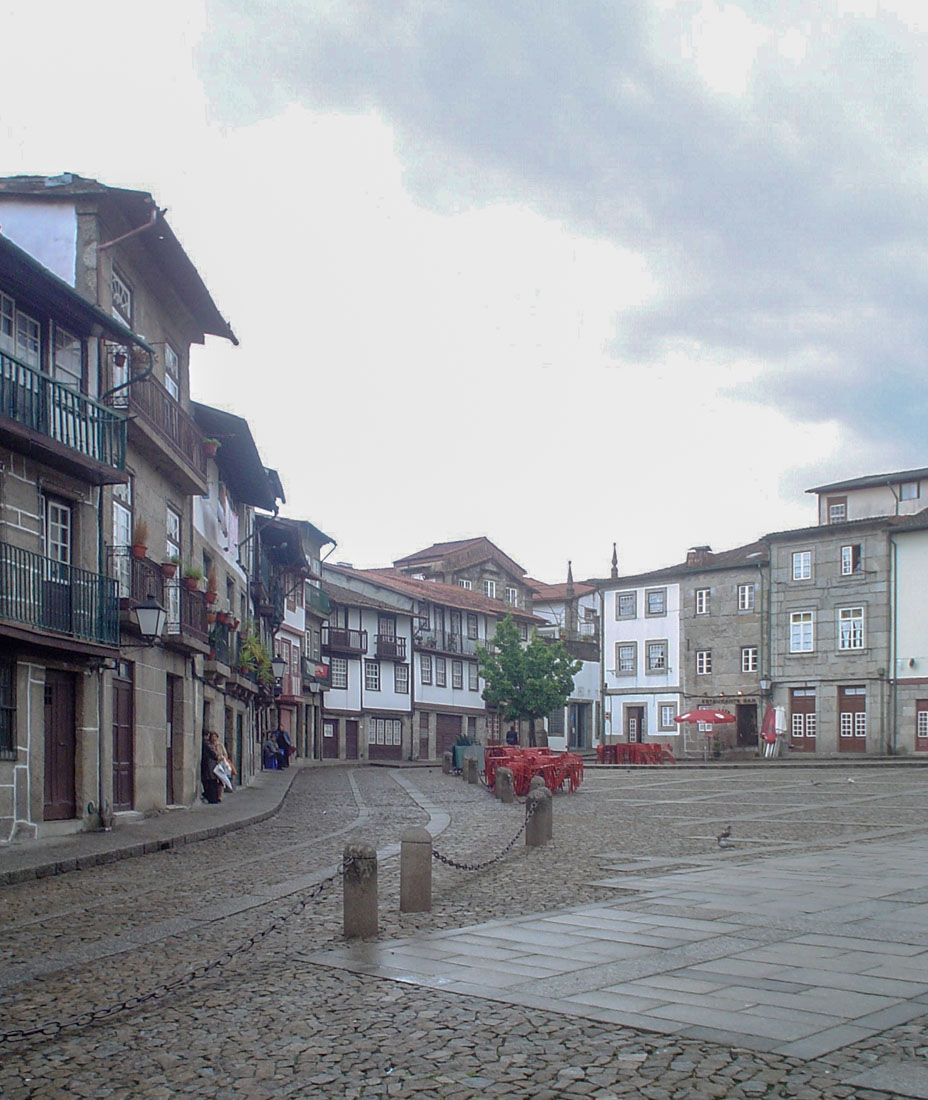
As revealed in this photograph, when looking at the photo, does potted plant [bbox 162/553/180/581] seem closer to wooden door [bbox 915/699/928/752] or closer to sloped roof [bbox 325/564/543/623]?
wooden door [bbox 915/699/928/752]

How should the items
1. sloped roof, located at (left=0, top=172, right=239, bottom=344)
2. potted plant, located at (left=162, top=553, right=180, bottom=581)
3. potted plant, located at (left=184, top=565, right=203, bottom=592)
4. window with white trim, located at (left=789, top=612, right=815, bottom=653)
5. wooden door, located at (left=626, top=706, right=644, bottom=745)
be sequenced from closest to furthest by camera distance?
sloped roof, located at (left=0, top=172, right=239, bottom=344), potted plant, located at (left=162, top=553, right=180, bottom=581), potted plant, located at (left=184, top=565, right=203, bottom=592), window with white trim, located at (left=789, top=612, right=815, bottom=653), wooden door, located at (left=626, top=706, right=644, bottom=745)

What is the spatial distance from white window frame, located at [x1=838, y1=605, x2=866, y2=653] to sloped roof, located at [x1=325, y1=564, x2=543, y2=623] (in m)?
19.2

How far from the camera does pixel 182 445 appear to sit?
23.6 meters

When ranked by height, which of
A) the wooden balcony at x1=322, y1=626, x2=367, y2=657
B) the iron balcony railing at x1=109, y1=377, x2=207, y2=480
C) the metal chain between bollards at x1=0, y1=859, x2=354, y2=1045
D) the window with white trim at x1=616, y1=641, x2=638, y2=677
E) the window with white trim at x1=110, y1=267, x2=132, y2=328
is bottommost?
the window with white trim at x1=616, y1=641, x2=638, y2=677

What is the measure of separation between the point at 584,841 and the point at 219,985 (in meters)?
9.22

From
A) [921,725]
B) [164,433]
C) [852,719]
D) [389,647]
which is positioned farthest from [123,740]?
[389,647]

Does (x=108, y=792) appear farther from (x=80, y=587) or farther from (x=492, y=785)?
(x=492, y=785)

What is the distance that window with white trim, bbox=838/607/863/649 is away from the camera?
53344mm

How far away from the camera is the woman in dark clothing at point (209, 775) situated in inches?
1003

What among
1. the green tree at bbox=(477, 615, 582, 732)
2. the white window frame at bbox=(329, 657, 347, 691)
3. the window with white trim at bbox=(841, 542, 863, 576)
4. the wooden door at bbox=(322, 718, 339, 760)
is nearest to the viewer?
the window with white trim at bbox=(841, 542, 863, 576)

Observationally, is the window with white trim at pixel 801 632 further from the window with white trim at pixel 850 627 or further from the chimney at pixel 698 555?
the chimney at pixel 698 555

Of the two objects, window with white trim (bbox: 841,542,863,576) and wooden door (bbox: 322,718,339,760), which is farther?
wooden door (bbox: 322,718,339,760)

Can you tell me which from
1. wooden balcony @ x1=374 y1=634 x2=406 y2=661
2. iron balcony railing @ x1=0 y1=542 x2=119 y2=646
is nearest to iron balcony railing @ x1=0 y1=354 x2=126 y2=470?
iron balcony railing @ x1=0 y1=542 x2=119 y2=646

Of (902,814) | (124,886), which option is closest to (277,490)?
(902,814)
